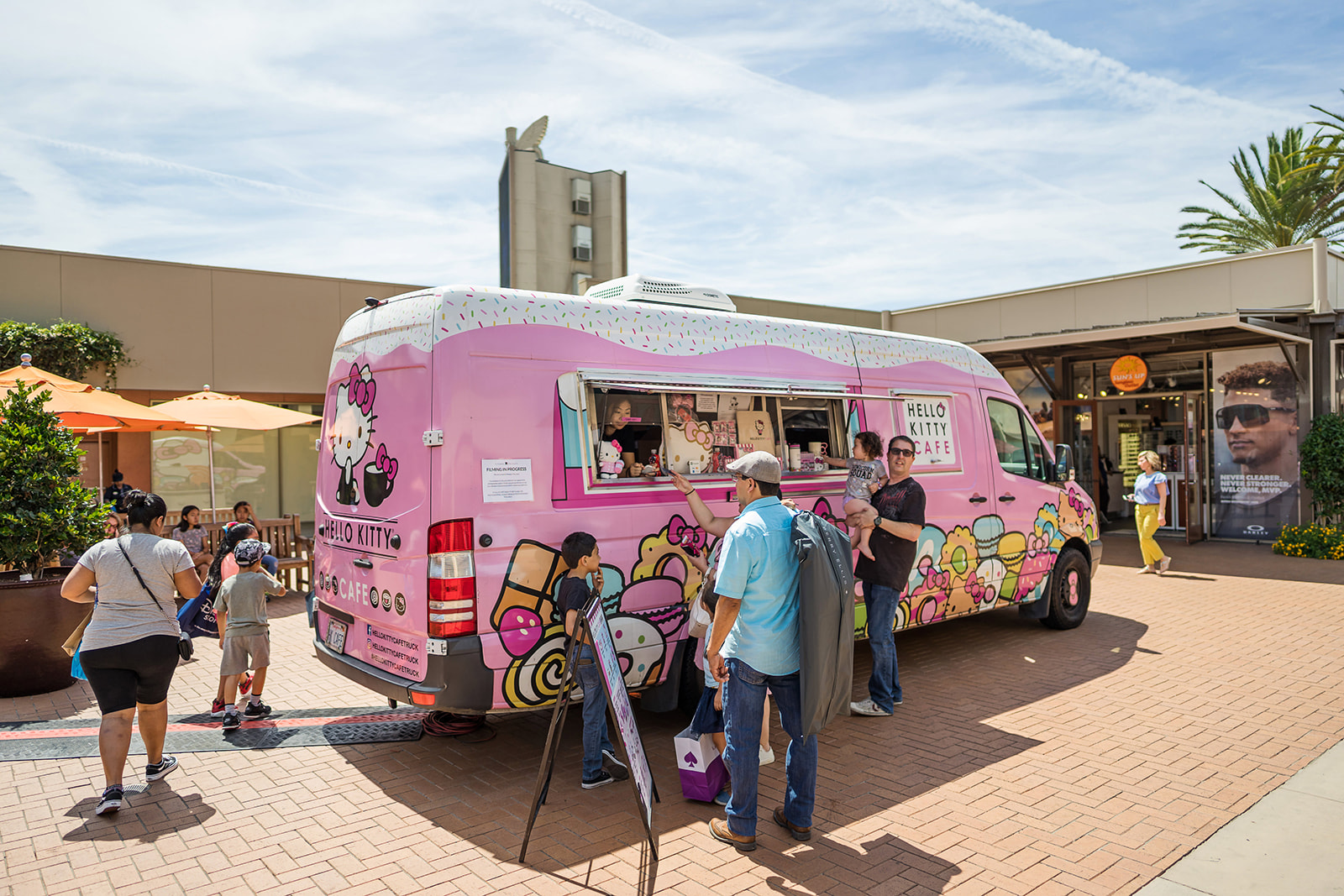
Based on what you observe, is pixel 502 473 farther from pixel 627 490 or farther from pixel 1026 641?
pixel 1026 641

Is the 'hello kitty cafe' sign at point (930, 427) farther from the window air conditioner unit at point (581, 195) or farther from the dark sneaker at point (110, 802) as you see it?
the window air conditioner unit at point (581, 195)

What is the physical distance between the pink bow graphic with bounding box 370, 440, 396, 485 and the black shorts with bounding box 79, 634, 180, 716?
4.69ft

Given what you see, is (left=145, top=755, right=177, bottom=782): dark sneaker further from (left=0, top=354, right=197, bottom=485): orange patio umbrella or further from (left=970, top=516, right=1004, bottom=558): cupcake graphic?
(left=970, top=516, right=1004, bottom=558): cupcake graphic

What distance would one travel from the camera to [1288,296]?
45.1ft

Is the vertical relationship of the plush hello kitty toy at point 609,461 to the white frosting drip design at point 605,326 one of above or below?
below

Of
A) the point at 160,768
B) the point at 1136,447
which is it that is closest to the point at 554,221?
the point at 1136,447

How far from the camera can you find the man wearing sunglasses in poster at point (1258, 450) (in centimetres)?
1404

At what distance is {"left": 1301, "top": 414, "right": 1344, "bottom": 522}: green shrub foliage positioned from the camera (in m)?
12.8

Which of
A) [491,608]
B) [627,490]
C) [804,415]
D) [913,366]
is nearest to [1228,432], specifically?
[913,366]

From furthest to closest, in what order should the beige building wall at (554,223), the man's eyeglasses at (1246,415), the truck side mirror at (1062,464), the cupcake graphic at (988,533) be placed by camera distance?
the beige building wall at (554,223) → the man's eyeglasses at (1246,415) → the truck side mirror at (1062,464) → the cupcake graphic at (988,533)

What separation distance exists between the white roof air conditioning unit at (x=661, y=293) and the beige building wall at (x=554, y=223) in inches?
780

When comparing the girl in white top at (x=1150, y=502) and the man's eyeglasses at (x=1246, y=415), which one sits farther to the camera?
the man's eyeglasses at (x=1246, y=415)

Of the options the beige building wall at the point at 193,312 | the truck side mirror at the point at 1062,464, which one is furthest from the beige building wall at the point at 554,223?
the truck side mirror at the point at 1062,464

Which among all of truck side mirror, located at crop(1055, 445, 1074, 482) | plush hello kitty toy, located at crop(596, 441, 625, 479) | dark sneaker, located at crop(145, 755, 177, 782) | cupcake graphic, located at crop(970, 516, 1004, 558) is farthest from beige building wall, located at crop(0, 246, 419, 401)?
truck side mirror, located at crop(1055, 445, 1074, 482)
